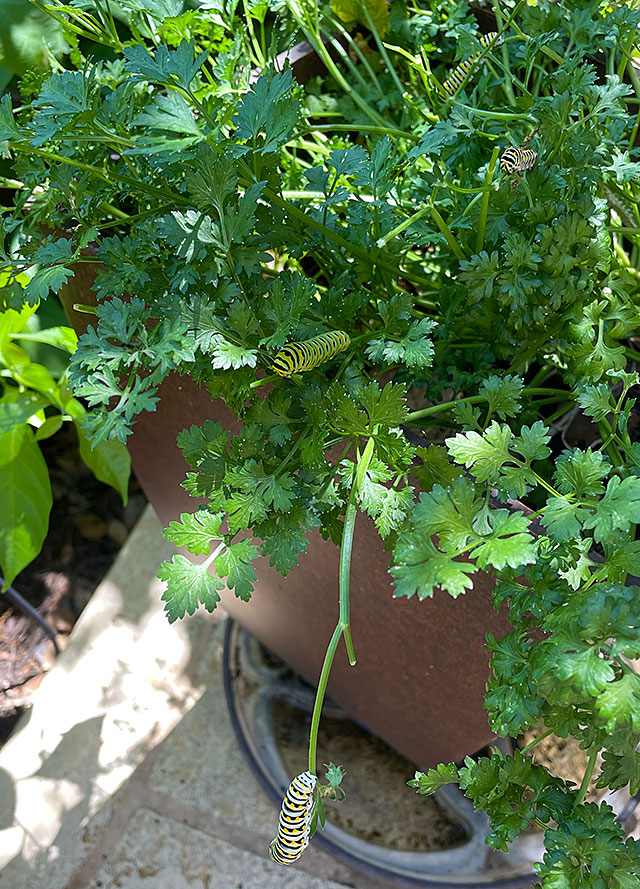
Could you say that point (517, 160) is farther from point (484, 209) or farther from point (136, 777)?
point (136, 777)

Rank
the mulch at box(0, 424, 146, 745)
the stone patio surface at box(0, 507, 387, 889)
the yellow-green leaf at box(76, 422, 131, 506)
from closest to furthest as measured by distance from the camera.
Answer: the yellow-green leaf at box(76, 422, 131, 506) → the stone patio surface at box(0, 507, 387, 889) → the mulch at box(0, 424, 146, 745)

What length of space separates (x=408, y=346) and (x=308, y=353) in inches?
3.0

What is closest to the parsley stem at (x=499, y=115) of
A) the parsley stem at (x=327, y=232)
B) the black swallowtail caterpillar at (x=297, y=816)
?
the parsley stem at (x=327, y=232)

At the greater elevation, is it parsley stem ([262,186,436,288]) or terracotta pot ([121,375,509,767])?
parsley stem ([262,186,436,288])

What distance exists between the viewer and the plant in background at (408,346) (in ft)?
1.51

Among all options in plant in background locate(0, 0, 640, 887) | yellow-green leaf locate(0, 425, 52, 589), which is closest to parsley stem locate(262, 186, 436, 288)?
plant in background locate(0, 0, 640, 887)

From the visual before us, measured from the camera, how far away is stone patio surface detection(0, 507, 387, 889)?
1044mm

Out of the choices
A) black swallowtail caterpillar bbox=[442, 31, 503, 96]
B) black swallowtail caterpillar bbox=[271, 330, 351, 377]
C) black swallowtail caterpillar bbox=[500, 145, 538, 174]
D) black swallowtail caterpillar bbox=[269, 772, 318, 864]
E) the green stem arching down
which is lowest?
black swallowtail caterpillar bbox=[269, 772, 318, 864]

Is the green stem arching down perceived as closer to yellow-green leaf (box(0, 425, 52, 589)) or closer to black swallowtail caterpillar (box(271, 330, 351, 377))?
black swallowtail caterpillar (box(271, 330, 351, 377))

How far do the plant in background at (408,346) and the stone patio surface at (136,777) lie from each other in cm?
62

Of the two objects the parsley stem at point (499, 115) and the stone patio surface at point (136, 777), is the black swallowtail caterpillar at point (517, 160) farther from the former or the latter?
the stone patio surface at point (136, 777)

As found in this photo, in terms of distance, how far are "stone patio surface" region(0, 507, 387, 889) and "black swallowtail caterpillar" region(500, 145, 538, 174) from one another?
86 centimetres

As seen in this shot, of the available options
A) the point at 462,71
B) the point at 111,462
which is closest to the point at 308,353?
the point at 462,71

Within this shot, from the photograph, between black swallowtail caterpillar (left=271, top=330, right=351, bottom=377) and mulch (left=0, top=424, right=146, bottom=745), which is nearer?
black swallowtail caterpillar (left=271, top=330, right=351, bottom=377)
